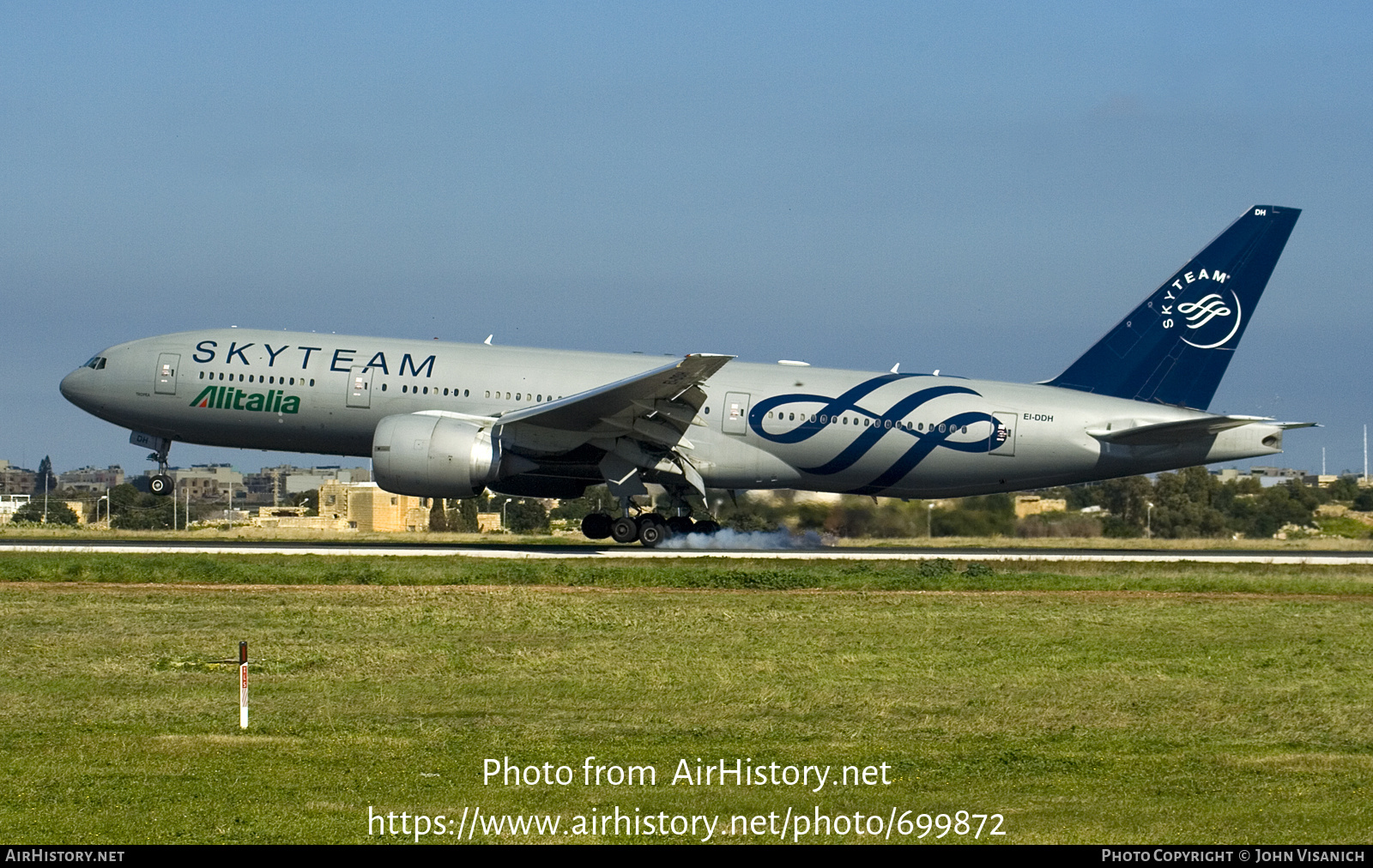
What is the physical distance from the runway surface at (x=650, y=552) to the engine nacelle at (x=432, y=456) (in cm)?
145

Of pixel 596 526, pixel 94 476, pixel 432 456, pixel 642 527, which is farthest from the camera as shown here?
pixel 94 476

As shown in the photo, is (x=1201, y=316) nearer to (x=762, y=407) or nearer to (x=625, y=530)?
(x=762, y=407)

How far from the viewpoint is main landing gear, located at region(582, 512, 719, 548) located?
3416cm

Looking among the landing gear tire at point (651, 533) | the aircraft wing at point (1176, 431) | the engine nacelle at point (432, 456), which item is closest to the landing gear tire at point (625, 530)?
the landing gear tire at point (651, 533)

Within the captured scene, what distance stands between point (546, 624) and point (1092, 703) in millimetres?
8271

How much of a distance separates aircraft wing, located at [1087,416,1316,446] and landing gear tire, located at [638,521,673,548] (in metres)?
10.0

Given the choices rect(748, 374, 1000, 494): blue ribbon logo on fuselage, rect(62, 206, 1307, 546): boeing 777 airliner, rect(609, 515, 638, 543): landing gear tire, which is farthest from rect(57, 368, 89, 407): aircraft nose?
rect(748, 374, 1000, 494): blue ribbon logo on fuselage

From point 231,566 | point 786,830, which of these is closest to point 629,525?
point 231,566

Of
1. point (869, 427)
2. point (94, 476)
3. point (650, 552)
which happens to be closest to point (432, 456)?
point (650, 552)

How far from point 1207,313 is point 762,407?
1066 centimetres

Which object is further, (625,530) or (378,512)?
(378,512)

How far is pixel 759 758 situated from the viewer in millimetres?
11797

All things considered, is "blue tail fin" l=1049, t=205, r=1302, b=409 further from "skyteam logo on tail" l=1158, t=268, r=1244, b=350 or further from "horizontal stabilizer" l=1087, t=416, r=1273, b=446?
"horizontal stabilizer" l=1087, t=416, r=1273, b=446

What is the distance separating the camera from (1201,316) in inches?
1373
